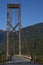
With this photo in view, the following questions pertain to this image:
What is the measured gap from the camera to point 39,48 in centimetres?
5075

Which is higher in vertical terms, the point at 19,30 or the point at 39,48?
the point at 19,30

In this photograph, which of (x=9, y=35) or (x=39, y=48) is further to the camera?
(x=39, y=48)

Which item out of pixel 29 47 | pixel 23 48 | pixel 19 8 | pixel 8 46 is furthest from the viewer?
pixel 29 47

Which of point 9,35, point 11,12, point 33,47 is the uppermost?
point 11,12

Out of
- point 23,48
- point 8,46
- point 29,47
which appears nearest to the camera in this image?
point 8,46

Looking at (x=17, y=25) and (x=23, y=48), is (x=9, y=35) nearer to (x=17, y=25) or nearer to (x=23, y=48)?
(x=17, y=25)

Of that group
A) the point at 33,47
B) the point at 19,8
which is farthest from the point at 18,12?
the point at 33,47

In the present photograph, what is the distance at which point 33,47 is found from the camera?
5447 cm

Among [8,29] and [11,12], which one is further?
[11,12]

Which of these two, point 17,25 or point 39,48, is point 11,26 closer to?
point 17,25

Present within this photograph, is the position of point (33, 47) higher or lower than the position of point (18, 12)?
lower

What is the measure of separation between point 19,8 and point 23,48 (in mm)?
8786

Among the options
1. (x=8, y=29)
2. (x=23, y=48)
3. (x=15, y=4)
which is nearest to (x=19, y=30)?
(x=8, y=29)

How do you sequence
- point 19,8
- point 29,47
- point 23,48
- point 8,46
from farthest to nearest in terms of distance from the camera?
1. point 29,47
2. point 23,48
3. point 19,8
4. point 8,46
